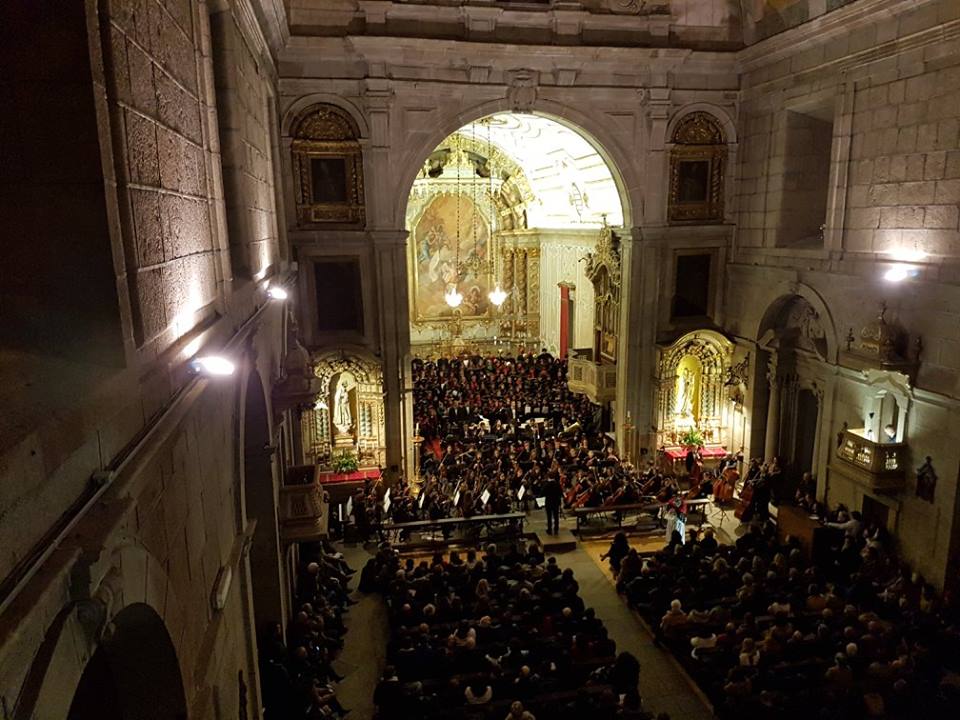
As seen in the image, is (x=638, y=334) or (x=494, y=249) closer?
(x=638, y=334)

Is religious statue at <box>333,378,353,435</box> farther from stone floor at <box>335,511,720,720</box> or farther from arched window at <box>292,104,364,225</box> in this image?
arched window at <box>292,104,364,225</box>

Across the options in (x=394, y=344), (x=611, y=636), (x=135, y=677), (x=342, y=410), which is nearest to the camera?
(x=135, y=677)

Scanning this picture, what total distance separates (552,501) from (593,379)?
5381 mm

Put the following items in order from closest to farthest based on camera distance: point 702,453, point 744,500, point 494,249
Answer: point 744,500, point 702,453, point 494,249

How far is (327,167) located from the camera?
15.9 metres

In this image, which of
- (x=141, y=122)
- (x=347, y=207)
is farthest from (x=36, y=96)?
(x=347, y=207)

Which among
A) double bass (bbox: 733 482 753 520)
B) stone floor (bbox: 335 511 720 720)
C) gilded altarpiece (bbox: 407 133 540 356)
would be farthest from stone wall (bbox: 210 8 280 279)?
gilded altarpiece (bbox: 407 133 540 356)

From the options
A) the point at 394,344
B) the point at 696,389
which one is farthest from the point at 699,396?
the point at 394,344

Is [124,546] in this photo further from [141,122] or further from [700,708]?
[700,708]

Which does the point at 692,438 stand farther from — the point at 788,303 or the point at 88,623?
the point at 88,623

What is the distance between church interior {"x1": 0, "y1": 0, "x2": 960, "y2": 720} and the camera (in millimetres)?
3465

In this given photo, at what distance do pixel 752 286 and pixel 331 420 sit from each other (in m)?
10.7

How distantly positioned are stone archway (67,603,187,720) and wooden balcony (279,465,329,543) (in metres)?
4.57

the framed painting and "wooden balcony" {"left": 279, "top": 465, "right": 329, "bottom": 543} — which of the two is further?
the framed painting
